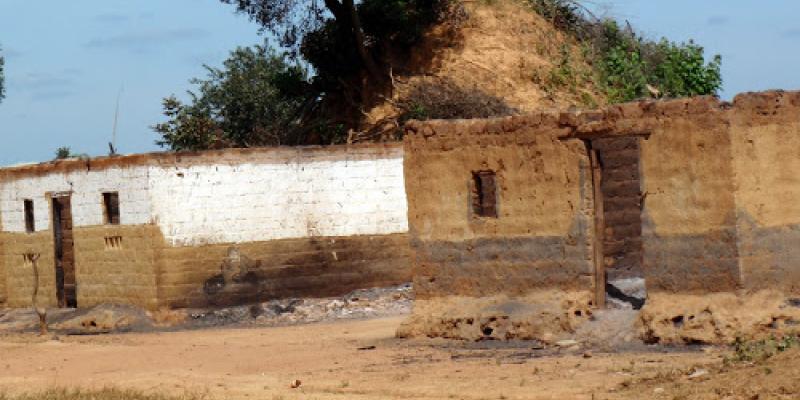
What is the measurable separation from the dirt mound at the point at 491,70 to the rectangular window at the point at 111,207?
282 inches

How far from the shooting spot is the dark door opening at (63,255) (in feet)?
78.6

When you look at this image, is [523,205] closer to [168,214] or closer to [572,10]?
[168,214]

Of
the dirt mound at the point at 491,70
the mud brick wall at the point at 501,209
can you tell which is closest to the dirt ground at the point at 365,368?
the mud brick wall at the point at 501,209

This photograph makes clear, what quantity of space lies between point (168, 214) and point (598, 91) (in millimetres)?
10828

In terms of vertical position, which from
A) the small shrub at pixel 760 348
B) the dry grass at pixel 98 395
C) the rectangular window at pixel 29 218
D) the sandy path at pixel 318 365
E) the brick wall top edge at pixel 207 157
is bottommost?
the sandy path at pixel 318 365

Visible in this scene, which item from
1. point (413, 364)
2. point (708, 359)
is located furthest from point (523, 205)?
point (708, 359)

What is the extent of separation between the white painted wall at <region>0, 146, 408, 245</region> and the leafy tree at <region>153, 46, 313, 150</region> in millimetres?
5351

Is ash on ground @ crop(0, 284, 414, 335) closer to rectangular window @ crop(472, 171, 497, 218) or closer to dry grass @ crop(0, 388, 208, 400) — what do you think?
rectangular window @ crop(472, 171, 497, 218)

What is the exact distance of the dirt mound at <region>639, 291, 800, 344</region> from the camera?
14.7 metres

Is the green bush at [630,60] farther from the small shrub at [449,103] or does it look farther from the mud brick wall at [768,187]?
the mud brick wall at [768,187]

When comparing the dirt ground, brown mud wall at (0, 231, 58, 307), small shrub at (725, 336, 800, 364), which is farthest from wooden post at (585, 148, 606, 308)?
brown mud wall at (0, 231, 58, 307)

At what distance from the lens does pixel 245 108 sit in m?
37.8

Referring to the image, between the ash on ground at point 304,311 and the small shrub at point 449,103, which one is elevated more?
the small shrub at point 449,103

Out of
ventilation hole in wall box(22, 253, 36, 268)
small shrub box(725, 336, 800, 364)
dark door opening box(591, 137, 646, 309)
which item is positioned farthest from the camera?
ventilation hole in wall box(22, 253, 36, 268)
